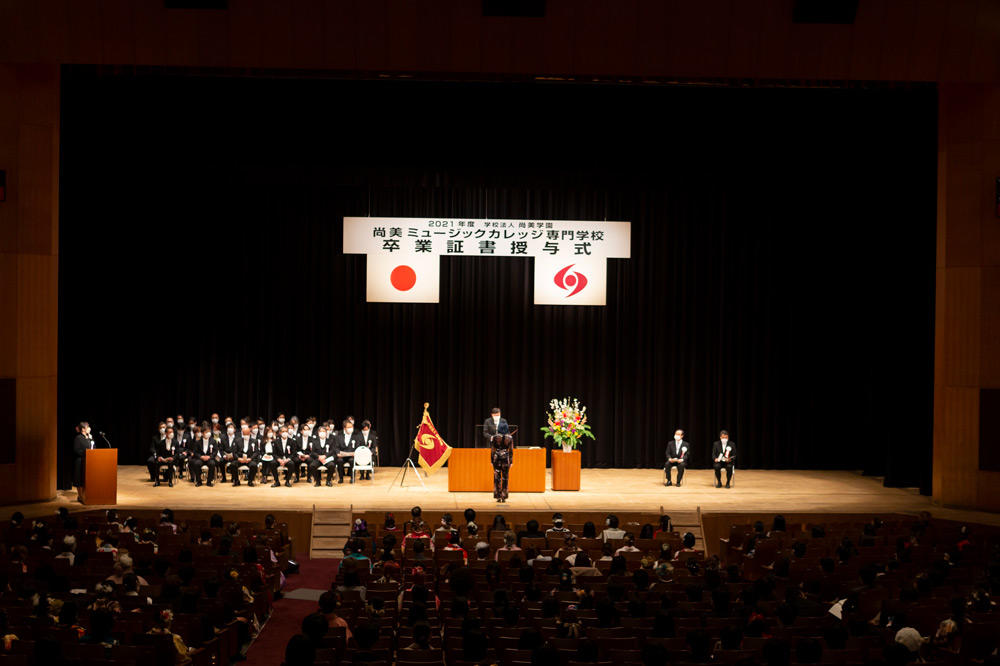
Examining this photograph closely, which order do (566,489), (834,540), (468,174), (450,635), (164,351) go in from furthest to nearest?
(164,351) → (468,174) → (566,489) → (834,540) → (450,635)

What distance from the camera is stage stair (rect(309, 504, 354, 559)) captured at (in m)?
13.9

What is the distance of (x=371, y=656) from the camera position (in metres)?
6.28

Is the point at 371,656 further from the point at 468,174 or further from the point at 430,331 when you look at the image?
the point at 430,331

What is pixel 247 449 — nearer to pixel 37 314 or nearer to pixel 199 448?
pixel 199 448

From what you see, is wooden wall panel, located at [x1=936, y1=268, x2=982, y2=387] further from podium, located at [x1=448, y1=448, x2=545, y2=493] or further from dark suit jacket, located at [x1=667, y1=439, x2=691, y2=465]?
podium, located at [x1=448, y1=448, x2=545, y2=493]

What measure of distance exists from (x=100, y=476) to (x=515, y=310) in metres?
8.46

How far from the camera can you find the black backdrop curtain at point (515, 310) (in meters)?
18.5

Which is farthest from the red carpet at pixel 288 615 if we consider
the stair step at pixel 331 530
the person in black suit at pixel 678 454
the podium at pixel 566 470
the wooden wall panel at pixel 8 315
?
the person in black suit at pixel 678 454

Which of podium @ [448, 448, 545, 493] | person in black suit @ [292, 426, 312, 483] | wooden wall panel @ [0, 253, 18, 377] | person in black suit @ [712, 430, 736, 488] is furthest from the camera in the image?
person in black suit @ [712, 430, 736, 488]

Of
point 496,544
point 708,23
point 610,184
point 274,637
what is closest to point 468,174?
point 610,184

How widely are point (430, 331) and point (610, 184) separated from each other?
453cm

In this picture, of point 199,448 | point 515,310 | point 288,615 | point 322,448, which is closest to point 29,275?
point 199,448

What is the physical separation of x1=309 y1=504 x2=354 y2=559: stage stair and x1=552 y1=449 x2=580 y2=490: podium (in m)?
3.48

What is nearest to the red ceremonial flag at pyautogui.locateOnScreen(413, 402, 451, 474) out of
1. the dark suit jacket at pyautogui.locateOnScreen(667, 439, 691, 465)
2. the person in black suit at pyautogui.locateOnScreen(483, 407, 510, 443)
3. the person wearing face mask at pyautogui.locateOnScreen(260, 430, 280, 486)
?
the person in black suit at pyautogui.locateOnScreen(483, 407, 510, 443)
